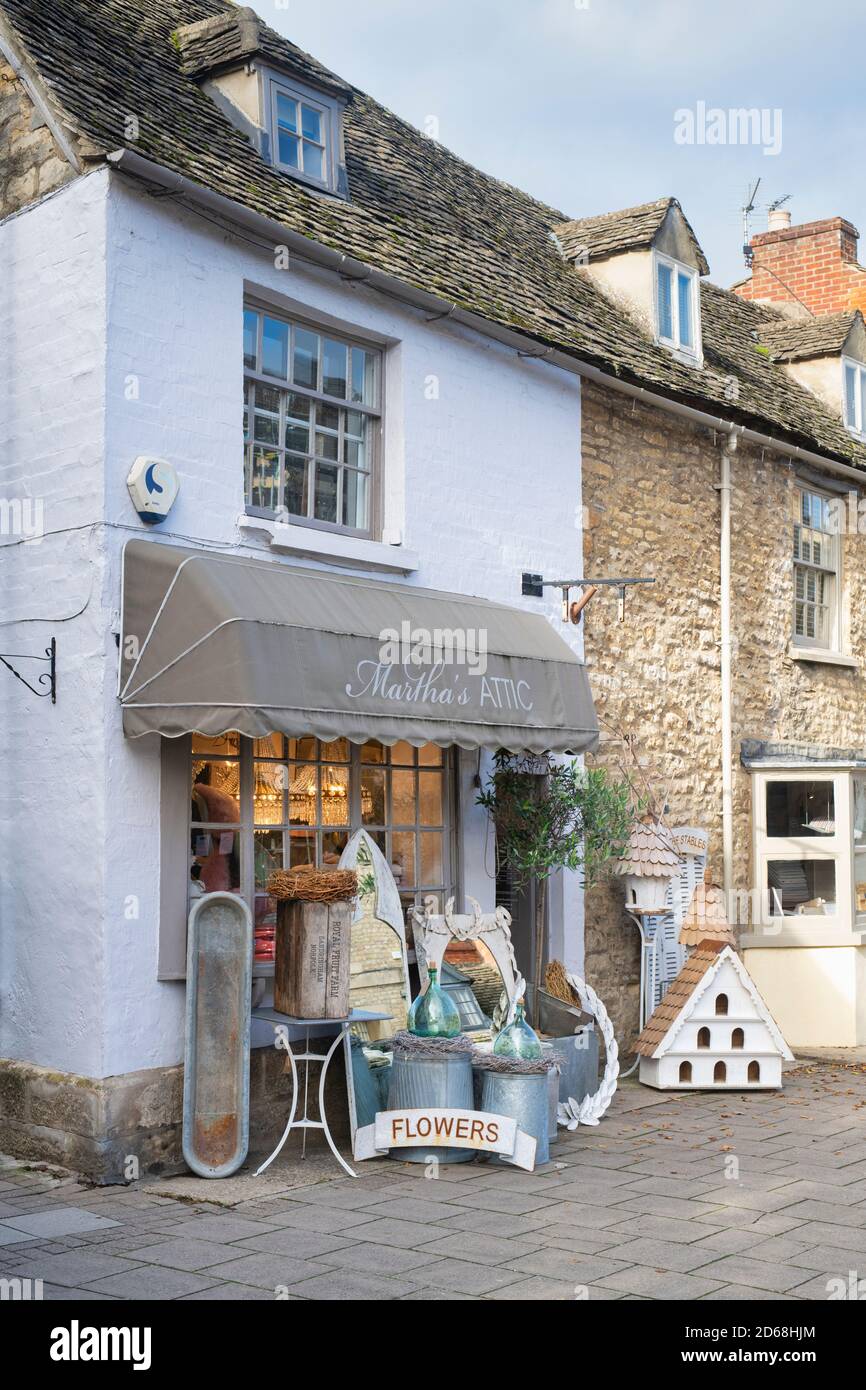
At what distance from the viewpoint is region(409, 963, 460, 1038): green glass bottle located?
8.06 m

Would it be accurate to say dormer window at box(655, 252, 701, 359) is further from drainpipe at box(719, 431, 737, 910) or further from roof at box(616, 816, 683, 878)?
roof at box(616, 816, 683, 878)

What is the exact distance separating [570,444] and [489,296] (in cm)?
134

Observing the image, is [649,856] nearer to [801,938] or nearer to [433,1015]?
[801,938]

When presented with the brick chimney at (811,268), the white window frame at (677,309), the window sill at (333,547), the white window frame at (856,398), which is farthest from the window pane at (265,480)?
the brick chimney at (811,268)

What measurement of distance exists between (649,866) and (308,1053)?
369 centimetres

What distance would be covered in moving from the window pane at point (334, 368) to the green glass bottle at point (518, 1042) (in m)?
4.11

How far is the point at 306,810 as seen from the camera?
28.9ft

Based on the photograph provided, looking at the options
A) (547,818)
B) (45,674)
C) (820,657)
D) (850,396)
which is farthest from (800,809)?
(45,674)

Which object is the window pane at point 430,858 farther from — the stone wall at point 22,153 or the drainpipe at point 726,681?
the stone wall at point 22,153

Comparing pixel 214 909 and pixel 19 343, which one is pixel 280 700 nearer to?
pixel 214 909

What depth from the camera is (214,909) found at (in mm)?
7625

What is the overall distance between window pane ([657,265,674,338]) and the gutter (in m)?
1.14

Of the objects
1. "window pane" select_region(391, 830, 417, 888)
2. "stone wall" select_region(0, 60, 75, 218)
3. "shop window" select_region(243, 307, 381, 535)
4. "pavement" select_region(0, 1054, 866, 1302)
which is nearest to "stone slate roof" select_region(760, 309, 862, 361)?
"shop window" select_region(243, 307, 381, 535)
